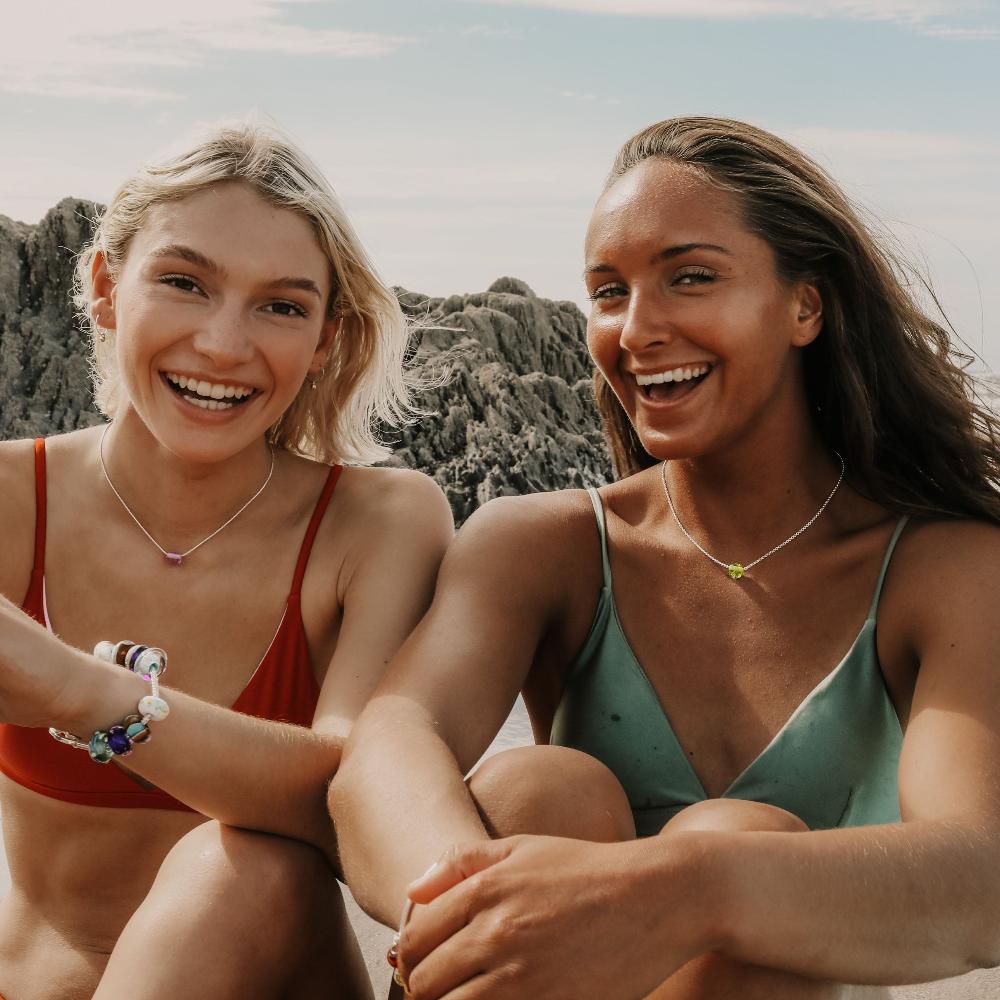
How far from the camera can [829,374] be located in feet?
8.48

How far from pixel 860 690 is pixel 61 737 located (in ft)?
4.51

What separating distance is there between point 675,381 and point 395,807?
2.97ft

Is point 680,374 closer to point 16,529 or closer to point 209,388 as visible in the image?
point 209,388

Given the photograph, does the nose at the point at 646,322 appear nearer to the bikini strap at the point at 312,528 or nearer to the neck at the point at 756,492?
the neck at the point at 756,492

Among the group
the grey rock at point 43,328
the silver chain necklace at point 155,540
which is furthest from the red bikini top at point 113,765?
the grey rock at point 43,328

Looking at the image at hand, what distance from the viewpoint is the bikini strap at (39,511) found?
8.70 feet

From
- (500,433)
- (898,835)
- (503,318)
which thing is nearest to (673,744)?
(898,835)

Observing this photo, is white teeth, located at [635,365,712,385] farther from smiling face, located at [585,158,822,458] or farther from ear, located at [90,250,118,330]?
ear, located at [90,250,118,330]

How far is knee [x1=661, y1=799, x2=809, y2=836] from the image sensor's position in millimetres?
1924

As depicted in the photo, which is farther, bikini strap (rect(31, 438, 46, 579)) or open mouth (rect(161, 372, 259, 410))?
bikini strap (rect(31, 438, 46, 579))

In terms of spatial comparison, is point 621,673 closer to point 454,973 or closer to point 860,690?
point 860,690

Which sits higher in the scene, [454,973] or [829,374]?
[829,374]

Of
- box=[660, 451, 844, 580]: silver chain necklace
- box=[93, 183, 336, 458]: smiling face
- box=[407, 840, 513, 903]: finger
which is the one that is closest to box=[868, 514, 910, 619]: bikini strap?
box=[660, 451, 844, 580]: silver chain necklace

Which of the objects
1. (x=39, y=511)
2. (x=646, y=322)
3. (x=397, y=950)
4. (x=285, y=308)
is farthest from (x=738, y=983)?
(x=39, y=511)
